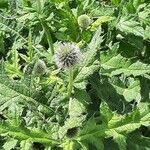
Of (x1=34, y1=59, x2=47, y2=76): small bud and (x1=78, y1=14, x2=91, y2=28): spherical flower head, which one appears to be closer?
(x1=34, y1=59, x2=47, y2=76): small bud

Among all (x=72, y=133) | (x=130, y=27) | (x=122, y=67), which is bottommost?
(x=72, y=133)

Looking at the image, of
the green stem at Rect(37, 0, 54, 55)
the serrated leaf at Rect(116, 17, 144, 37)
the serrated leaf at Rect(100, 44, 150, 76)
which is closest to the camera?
the serrated leaf at Rect(100, 44, 150, 76)

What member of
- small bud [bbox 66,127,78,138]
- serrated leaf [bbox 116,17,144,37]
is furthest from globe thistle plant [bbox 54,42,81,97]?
serrated leaf [bbox 116,17,144,37]

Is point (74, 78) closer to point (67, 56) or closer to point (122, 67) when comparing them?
point (67, 56)

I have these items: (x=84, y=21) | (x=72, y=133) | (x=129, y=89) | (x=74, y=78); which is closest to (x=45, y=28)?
(x=84, y=21)

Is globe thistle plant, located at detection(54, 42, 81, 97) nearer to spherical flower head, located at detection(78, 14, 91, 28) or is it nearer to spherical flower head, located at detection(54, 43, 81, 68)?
spherical flower head, located at detection(54, 43, 81, 68)

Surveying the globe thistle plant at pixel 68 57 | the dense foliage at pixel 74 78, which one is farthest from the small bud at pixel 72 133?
the globe thistle plant at pixel 68 57

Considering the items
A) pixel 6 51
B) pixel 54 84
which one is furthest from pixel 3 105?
pixel 6 51
